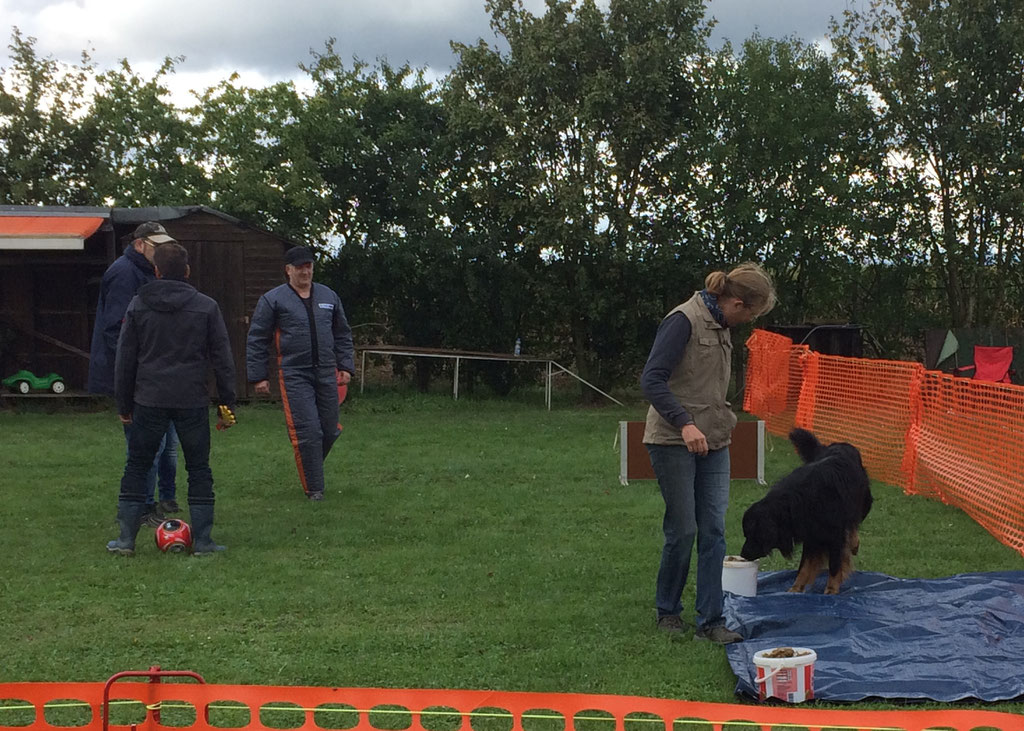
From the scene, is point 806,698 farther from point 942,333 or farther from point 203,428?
point 942,333

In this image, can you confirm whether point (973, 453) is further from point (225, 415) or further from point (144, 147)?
point (144, 147)

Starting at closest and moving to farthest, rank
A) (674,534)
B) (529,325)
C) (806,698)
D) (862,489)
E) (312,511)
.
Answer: (806,698)
(674,534)
(862,489)
(312,511)
(529,325)

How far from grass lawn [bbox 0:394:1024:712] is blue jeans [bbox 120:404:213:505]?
375mm

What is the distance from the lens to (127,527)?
19.4ft

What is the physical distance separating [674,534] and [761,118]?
12615 mm

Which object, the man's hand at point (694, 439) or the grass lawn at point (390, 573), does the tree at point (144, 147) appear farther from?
the man's hand at point (694, 439)

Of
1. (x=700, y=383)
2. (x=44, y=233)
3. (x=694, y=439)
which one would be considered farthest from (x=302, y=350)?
(x=44, y=233)

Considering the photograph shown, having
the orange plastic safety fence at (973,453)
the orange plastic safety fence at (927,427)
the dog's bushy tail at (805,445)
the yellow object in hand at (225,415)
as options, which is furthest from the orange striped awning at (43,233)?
the dog's bushy tail at (805,445)

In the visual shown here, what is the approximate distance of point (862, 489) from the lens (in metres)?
5.39

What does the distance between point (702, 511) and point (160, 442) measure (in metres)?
3.05

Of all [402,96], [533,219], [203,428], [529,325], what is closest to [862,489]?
[203,428]

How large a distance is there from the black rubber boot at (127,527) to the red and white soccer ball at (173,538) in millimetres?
130

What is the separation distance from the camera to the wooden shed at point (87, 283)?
14773 mm

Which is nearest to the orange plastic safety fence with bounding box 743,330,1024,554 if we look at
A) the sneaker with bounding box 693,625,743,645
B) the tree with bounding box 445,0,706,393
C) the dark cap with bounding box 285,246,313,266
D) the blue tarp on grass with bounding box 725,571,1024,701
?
the blue tarp on grass with bounding box 725,571,1024,701
